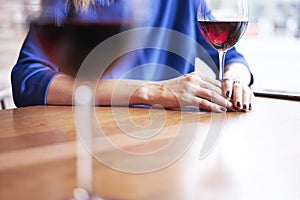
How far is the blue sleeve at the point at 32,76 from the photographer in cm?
87

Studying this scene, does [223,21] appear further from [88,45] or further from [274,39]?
[274,39]

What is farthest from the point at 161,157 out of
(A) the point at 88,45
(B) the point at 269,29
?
(B) the point at 269,29

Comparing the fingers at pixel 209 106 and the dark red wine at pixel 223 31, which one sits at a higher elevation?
the dark red wine at pixel 223 31

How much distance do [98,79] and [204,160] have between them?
1.42ft

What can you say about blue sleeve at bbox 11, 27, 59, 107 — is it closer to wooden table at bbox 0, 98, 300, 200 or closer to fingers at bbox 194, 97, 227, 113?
wooden table at bbox 0, 98, 300, 200

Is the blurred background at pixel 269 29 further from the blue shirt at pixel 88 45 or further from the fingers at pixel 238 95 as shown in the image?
the fingers at pixel 238 95

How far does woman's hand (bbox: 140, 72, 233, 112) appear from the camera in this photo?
82 cm

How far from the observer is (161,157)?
1.79 feet

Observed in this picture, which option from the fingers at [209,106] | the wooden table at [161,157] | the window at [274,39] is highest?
the wooden table at [161,157]

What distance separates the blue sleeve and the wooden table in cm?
9

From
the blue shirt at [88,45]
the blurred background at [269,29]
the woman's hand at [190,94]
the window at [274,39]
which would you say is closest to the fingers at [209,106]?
the woman's hand at [190,94]

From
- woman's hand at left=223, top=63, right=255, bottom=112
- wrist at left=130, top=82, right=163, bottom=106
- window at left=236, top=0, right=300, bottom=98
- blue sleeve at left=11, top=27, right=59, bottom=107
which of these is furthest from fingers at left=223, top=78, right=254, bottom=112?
window at left=236, top=0, right=300, bottom=98

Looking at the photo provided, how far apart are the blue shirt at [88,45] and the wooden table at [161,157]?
12cm

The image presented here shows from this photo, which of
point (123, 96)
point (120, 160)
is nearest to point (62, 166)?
point (120, 160)
